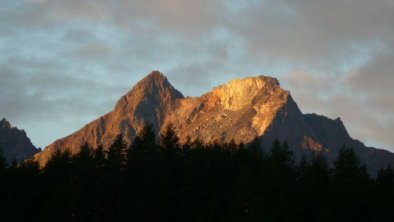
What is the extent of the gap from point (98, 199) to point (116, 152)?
8.80 m

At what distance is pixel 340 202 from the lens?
285 ft

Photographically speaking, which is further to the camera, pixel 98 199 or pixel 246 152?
pixel 246 152

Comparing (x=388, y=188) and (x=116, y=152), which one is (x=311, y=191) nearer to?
(x=388, y=188)

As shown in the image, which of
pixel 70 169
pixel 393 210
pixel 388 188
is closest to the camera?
pixel 393 210

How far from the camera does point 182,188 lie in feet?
336

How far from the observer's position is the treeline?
88562mm

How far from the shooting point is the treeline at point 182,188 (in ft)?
291

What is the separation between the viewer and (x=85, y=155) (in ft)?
343

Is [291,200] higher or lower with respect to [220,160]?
lower

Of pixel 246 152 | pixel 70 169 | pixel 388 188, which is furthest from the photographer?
pixel 246 152

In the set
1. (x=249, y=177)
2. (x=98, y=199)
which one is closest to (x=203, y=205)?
(x=249, y=177)

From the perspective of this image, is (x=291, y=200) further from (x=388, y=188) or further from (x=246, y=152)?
(x=246, y=152)

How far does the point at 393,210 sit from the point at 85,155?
36833 millimetres

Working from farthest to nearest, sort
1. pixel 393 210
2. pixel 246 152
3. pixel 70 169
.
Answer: pixel 246 152 → pixel 70 169 → pixel 393 210
